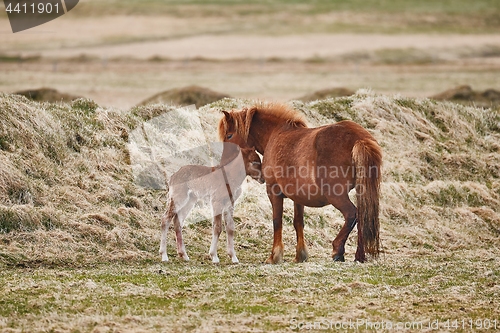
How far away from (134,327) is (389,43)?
79285 millimetres

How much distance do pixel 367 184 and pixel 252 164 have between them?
2.58 metres

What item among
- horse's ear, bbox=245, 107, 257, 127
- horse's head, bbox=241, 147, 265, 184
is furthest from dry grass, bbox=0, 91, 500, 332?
horse's ear, bbox=245, 107, 257, 127

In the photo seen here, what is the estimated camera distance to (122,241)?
1367 cm

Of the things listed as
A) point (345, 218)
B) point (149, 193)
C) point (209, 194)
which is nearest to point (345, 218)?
point (345, 218)

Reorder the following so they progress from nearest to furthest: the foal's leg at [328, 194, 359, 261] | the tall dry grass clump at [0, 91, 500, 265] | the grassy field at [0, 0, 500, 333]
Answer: the grassy field at [0, 0, 500, 333], the foal's leg at [328, 194, 359, 261], the tall dry grass clump at [0, 91, 500, 265]

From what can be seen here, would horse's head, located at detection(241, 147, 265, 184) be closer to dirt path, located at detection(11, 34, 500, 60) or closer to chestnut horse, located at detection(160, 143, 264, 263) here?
chestnut horse, located at detection(160, 143, 264, 263)

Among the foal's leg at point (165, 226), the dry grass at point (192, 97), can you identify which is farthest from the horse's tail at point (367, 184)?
the dry grass at point (192, 97)

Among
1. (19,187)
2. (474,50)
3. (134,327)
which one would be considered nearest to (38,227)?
(19,187)

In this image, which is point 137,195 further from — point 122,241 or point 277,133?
point 277,133

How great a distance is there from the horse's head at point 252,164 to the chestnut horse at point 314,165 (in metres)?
0.21

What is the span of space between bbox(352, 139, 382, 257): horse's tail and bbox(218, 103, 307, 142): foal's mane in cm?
203

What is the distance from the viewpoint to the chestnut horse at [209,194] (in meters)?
13.2

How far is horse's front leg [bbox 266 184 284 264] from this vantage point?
13.0 m

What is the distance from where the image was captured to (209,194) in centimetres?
1330
